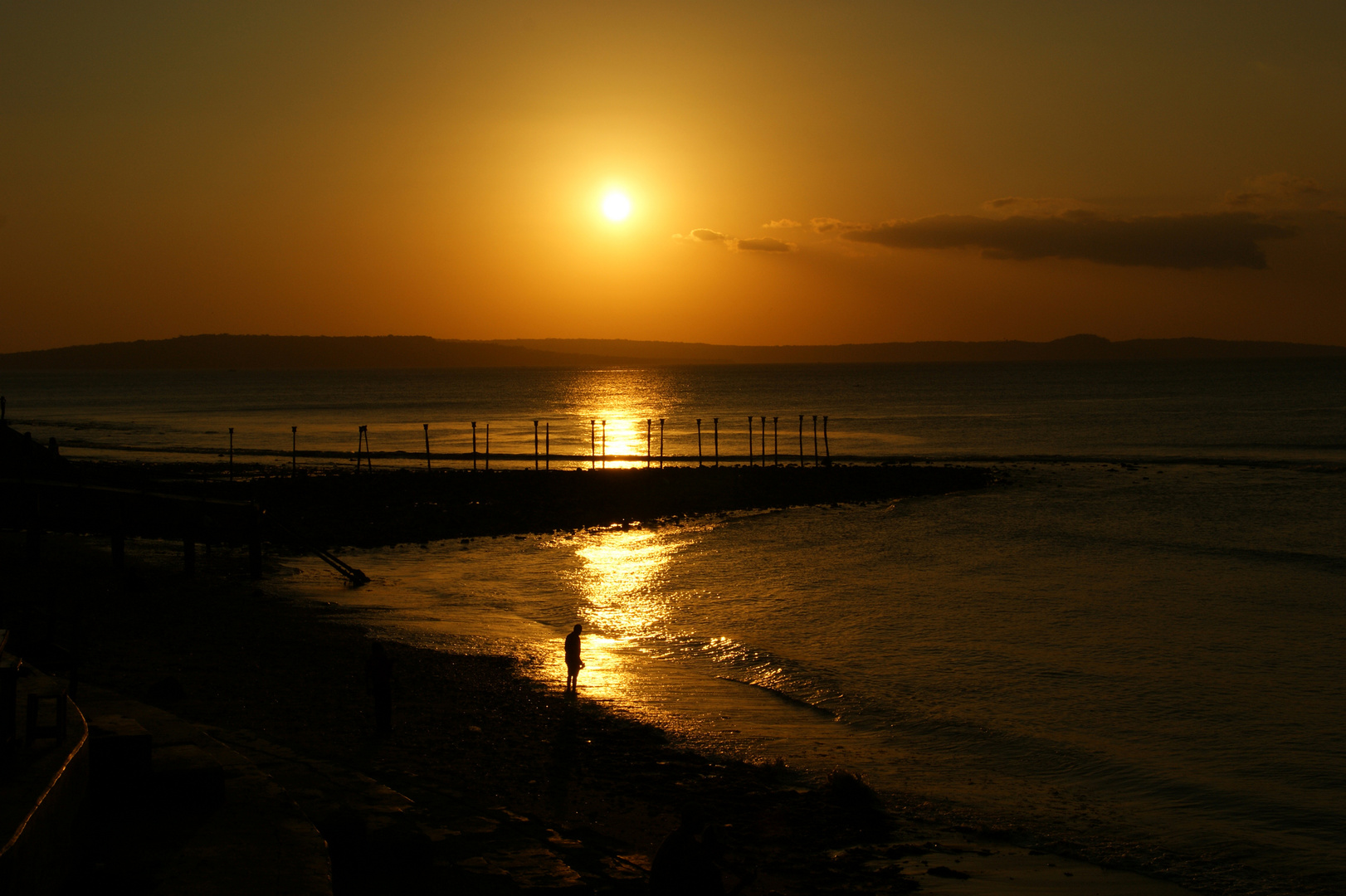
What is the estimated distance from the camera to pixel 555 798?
10.7 meters

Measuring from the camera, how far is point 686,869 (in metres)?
7.33

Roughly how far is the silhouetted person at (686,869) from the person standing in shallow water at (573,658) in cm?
755

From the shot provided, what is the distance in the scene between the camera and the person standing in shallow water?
1497 cm

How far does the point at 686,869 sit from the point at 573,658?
309 inches

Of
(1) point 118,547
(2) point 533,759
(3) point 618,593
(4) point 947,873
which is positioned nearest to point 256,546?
(1) point 118,547

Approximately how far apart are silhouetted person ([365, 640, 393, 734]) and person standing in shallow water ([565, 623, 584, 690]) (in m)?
3.23

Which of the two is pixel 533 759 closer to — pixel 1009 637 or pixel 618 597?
pixel 1009 637

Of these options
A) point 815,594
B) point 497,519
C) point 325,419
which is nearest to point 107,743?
point 815,594

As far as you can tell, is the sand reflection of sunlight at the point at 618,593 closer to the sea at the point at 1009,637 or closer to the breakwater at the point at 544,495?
the sea at the point at 1009,637

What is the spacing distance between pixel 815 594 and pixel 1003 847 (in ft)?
44.8

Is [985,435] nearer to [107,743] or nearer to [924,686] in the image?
[924,686]

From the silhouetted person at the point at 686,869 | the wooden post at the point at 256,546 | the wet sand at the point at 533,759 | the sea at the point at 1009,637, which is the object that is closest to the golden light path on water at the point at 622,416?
the sea at the point at 1009,637

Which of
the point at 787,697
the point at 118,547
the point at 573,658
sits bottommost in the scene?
the point at 787,697

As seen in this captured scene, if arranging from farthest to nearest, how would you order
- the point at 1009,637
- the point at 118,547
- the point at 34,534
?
the point at 118,547 < the point at 34,534 < the point at 1009,637
